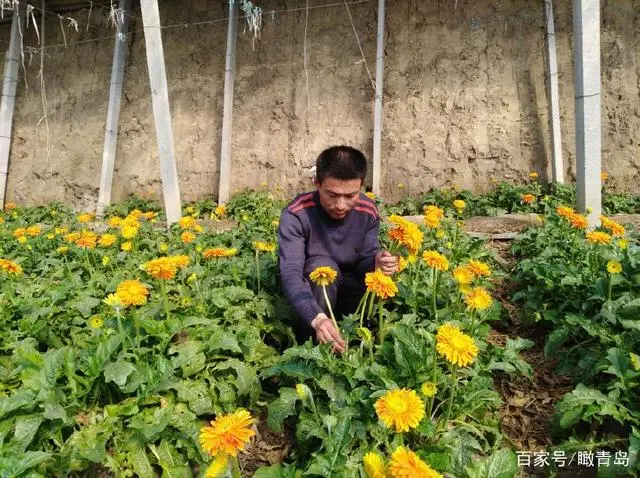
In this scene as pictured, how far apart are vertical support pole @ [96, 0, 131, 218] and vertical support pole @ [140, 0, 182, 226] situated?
7.46 ft

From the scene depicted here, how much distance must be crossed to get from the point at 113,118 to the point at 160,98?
2437 millimetres

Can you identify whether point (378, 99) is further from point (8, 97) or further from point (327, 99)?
point (8, 97)

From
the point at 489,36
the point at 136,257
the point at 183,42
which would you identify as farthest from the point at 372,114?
the point at 136,257

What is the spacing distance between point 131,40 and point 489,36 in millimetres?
5378

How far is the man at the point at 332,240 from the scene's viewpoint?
1968mm

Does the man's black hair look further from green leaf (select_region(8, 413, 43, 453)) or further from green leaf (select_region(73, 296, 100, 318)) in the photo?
green leaf (select_region(8, 413, 43, 453))

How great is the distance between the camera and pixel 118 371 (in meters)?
1.54

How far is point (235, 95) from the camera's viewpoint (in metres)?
6.45

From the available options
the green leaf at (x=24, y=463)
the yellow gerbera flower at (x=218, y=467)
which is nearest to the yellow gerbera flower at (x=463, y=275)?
the yellow gerbera flower at (x=218, y=467)

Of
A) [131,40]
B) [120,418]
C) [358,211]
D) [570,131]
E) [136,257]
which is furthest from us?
[131,40]

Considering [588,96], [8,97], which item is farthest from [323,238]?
[8,97]

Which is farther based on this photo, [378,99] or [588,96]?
[378,99]

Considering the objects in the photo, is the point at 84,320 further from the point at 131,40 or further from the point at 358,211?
the point at 131,40

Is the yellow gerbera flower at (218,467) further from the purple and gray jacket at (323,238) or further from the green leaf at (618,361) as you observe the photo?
the green leaf at (618,361)
